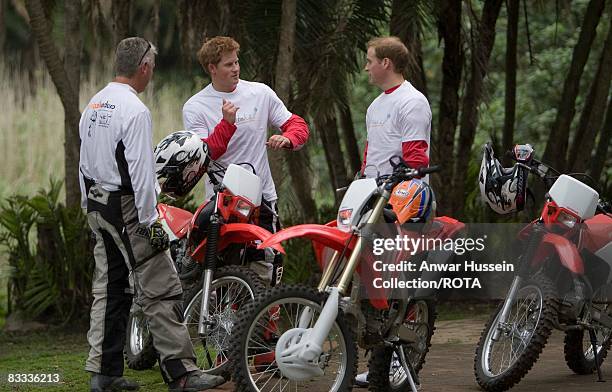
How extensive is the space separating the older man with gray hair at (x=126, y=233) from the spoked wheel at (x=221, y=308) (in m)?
0.27

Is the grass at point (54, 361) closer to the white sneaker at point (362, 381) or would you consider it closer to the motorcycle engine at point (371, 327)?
the white sneaker at point (362, 381)

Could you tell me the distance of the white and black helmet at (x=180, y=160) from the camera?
7070mm

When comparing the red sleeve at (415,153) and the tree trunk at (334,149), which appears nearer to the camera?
the red sleeve at (415,153)

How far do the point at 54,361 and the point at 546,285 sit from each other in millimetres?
3618

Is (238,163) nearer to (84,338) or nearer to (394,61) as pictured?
(394,61)

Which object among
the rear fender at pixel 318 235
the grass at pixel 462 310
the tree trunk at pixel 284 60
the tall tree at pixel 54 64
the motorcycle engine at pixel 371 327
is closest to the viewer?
the rear fender at pixel 318 235

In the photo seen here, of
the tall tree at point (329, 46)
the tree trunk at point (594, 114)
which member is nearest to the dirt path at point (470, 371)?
the tall tree at point (329, 46)

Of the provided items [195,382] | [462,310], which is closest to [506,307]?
[195,382]

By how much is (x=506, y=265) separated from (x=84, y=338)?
4569 millimetres

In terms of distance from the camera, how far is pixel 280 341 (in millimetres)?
5969

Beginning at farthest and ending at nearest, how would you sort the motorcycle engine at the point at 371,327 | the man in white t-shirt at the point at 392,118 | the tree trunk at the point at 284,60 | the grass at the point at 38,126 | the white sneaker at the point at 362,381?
the grass at the point at 38,126 → the tree trunk at the point at 284,60 → the white sneaker at the point at 362,381 → the man in white t-shirt at the point at 392,118 → the motorcycle engine at the point at 371,327

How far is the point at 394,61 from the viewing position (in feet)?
24.0

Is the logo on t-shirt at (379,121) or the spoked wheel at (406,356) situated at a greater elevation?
the logo on t-shirt at (379,121)

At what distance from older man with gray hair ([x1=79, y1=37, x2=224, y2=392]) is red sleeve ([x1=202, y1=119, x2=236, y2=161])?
562 mm
